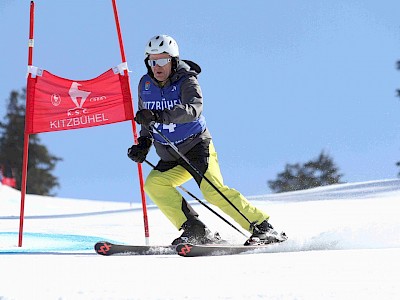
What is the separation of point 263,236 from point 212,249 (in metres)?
0.61

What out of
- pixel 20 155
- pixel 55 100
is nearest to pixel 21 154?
pixel 20 155

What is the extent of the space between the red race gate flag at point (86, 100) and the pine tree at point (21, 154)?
28.0m

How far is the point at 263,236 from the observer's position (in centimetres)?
488

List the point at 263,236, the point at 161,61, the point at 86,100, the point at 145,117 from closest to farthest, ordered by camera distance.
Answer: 1. the point at 145,117
2. the point at 263,236
3. the point at 161,61
4. the point at 86,100

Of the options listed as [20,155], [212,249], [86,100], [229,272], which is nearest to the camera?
[229,272]

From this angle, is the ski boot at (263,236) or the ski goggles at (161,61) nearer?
the ski boot at (263,236)

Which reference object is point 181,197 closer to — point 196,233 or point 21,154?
point 196,233

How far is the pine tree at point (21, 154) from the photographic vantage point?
3403 cm

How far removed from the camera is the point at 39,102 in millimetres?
6289

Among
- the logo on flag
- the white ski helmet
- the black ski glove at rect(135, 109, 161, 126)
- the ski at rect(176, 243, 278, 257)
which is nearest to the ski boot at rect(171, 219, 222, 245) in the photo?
the ski at rect(176, 243, 278, 257)

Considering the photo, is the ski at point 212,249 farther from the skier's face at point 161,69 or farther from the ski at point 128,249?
the skier's face at point 161,69

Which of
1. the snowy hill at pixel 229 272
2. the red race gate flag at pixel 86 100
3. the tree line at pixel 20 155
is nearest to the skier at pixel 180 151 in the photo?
the snowy hill at pixel 229 272

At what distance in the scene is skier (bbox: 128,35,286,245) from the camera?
494 cm

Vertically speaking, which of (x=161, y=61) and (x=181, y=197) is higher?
(x=161, y=61)
